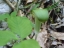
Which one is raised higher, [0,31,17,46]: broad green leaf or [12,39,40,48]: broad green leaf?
[0,31,17,46]: broad green leaf

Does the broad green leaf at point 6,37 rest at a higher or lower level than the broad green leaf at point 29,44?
higher

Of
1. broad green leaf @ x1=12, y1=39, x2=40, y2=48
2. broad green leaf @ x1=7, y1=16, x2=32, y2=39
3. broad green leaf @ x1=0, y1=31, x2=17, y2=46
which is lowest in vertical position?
broad green leaf @ x1=12, y1=39, x2=40, y2=48

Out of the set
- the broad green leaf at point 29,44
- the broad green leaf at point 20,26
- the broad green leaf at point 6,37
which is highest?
the broad green leaf at point 20,26

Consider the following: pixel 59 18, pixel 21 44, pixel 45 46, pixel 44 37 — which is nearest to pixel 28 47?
pixel 21 44

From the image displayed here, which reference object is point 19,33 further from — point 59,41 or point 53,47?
point 59,41

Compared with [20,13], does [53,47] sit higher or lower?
lower

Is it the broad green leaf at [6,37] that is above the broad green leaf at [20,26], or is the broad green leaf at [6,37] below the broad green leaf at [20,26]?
below

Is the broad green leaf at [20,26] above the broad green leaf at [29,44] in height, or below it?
above

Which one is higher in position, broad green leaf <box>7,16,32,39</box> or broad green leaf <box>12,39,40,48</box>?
broad green leaf <box>7,16,32,39</box>
